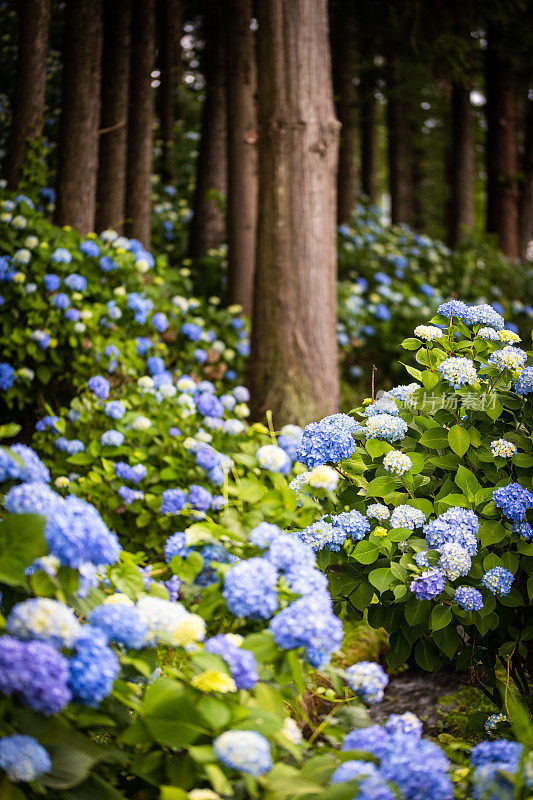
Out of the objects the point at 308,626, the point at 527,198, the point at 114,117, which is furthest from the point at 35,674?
the point at 527,198

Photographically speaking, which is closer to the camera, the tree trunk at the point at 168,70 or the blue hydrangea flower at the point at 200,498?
the blue hydrangea flower at the point at 200,498

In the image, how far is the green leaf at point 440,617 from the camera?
71.8 inches

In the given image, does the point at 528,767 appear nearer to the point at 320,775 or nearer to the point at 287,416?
the point at 320,775

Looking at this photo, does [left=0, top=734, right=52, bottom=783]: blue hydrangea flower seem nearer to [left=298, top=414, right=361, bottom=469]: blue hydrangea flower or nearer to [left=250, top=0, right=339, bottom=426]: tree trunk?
[left=298, top=414, right=361, bottom=469]: blue hydrangea flower

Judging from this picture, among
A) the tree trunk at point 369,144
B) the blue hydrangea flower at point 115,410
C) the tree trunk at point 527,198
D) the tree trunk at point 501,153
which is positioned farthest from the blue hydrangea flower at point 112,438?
the tree trunk at point 527,198

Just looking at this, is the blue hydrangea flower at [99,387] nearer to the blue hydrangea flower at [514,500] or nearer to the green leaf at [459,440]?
the green leaf at [459,440]

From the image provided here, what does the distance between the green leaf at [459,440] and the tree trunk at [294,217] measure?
86.3 inches

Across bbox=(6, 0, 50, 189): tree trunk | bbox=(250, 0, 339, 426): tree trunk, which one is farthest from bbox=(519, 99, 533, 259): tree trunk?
bbox=(6, 0, 50, 189): tree trunk

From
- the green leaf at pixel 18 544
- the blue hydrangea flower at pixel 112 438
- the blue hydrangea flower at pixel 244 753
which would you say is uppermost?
the blue hydrangea flower at pixel 112 438

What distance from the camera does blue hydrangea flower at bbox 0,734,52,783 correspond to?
1.10 meters

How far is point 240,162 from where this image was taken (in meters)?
5.58

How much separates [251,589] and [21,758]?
46 centimetres

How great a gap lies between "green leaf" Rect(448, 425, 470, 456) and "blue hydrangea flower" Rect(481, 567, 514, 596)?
31 centimetres

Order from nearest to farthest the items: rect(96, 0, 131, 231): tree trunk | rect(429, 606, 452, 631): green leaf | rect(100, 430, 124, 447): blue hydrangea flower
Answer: rect(429, 606, 452, 631): green leaf → rect(100, 430, 124, 447): blue hydrangea flower → rect(96, 0, 131, 231): tree trunk
